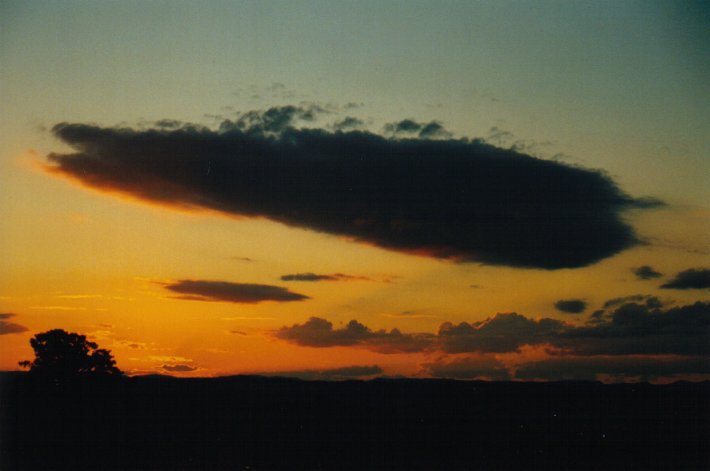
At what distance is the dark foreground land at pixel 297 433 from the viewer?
64.7m

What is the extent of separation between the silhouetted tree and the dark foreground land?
2059 millimetres

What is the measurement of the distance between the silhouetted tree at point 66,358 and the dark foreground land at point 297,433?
6.75 feet

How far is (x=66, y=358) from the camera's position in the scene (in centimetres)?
8356

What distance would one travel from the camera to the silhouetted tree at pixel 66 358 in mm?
83000

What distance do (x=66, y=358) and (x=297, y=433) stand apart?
27.5 meters

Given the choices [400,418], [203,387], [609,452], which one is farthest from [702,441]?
[203,387]

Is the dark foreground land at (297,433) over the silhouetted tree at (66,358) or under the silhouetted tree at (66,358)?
under

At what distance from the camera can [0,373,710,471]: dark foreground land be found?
2547 inches

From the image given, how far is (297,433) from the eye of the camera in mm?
85750

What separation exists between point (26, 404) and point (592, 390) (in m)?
134

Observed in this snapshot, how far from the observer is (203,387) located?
395ft

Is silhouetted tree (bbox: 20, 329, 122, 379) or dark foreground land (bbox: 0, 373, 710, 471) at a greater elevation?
silhouetted tree (bbox: 20, 329, 122, 379)

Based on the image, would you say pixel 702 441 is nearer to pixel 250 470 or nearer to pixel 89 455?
pixel 250 470

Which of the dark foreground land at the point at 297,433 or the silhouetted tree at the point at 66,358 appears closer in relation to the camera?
the dark foreground land at the point at 297,433
